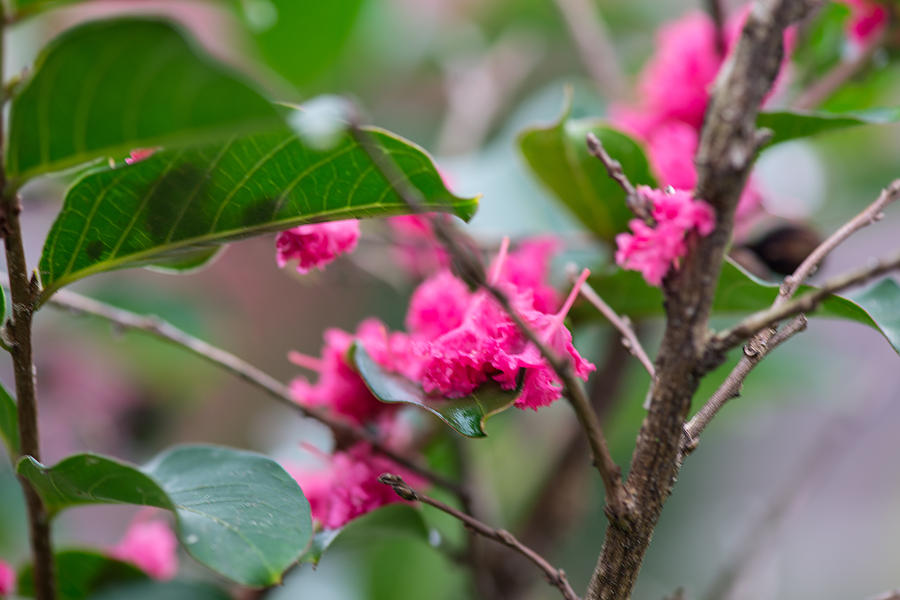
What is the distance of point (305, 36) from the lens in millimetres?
1098

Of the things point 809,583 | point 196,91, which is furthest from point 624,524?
point 809,583

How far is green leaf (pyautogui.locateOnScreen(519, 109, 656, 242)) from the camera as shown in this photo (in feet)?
2.12

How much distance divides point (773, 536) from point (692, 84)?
1.52 ft

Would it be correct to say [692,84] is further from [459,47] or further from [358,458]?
[459,47]

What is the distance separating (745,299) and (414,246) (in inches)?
15.4

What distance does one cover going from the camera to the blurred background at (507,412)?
95 centimetres

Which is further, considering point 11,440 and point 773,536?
point 773,536

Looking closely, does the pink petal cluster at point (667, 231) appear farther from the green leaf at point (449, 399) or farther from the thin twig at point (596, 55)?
the thin twig at point (596, 55)

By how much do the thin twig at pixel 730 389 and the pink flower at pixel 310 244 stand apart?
227 mm

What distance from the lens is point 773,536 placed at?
830 millimetres

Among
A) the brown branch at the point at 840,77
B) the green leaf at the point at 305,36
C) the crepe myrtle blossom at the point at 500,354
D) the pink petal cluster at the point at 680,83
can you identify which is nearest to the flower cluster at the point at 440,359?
the crepe myrtle blossom at the point at 500,354

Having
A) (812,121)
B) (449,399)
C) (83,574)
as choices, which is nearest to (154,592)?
(83,574)

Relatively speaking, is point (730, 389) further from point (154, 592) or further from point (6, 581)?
point (6, 581)

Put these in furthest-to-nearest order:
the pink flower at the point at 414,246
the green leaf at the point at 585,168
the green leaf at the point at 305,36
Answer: the green leaf at the point at 305,36, the pink flower at the point at 414,246, the green leaf at the point at 585,168
